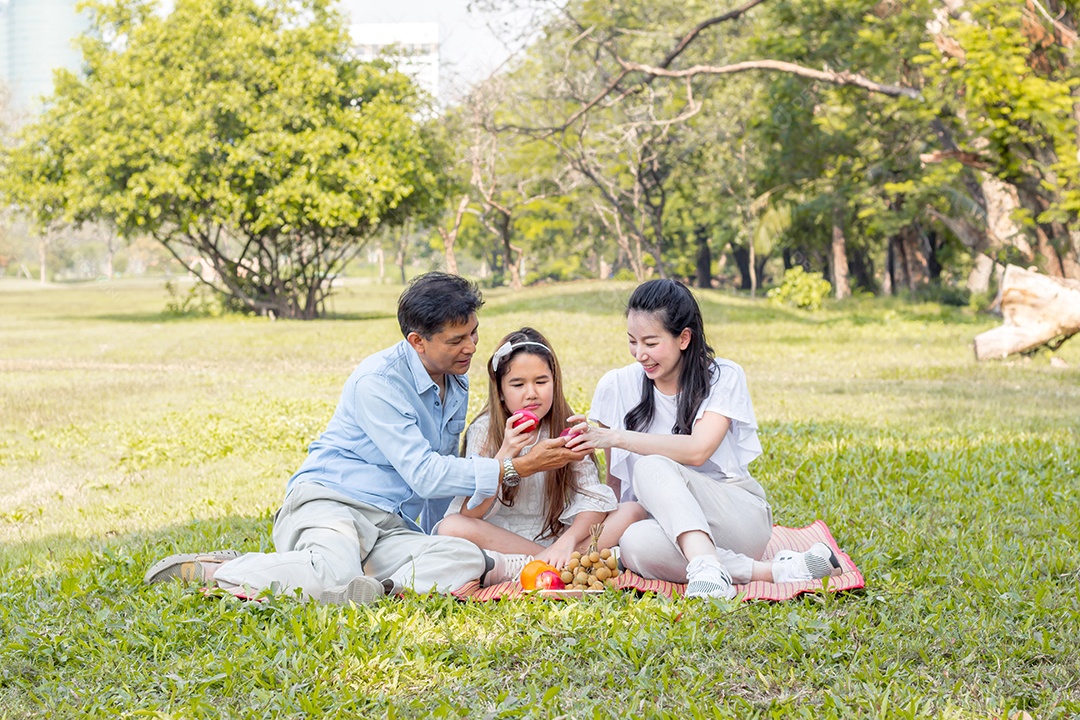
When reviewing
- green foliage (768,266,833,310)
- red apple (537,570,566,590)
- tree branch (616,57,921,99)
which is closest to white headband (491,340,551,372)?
red apple (537,570,566,590)

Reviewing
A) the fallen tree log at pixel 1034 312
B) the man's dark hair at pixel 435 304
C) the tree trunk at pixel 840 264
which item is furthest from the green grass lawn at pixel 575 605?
the tree trunk at pixel 840 264

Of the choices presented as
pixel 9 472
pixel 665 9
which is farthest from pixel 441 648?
pixel 665 9

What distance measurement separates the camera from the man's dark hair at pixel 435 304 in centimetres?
446

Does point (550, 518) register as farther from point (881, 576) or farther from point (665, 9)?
point (665, 9)

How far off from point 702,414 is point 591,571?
0.81 m

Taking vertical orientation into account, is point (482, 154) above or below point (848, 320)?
above

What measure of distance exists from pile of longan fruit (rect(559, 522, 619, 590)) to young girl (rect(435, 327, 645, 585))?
196 mm

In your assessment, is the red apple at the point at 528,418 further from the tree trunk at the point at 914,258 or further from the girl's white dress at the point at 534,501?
the tree trunk at the point at 914,258

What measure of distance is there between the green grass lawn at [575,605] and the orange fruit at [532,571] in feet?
0.68

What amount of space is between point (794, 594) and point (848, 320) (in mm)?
18575

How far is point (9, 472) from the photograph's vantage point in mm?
7789

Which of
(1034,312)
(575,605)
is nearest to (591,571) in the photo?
(575,605)

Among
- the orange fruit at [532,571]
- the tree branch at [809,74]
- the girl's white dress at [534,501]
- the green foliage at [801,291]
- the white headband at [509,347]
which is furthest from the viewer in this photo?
the green foliage at [801,291]

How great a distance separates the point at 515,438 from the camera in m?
4.43
